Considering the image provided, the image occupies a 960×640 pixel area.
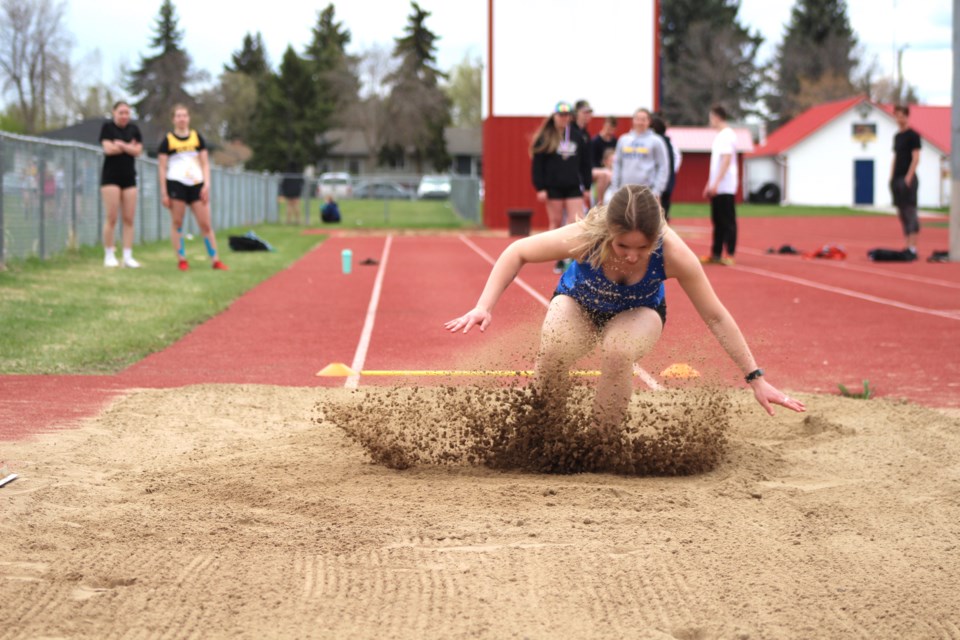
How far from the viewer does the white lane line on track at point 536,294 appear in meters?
7.43

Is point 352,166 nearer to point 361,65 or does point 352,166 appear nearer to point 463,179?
point 361,65

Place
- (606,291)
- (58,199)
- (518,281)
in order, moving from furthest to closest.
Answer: (58,199), (518,281), (606,291)

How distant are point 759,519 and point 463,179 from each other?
34247 millimetres

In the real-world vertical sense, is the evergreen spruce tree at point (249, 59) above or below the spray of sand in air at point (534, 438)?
above

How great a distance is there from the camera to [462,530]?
163 inches

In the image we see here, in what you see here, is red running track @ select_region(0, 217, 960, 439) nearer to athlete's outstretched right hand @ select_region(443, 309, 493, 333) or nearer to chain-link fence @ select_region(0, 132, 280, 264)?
athlete's outstretched right hand @ select_region(443, 309, 493, 333)

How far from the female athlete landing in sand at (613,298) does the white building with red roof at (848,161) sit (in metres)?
58.0

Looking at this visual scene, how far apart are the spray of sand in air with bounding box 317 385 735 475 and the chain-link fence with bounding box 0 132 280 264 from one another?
8.85m

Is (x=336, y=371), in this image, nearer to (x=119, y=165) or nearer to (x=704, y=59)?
(x=119, y=165)

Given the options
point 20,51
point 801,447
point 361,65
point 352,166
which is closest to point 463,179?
point 20,51

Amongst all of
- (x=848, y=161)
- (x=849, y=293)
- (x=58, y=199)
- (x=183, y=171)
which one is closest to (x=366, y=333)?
(x=183, y=171)

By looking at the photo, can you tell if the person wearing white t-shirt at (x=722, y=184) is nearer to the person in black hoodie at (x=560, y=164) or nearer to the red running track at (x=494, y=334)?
the red running track at (x=494, y=334)

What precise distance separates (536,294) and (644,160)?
2.50m

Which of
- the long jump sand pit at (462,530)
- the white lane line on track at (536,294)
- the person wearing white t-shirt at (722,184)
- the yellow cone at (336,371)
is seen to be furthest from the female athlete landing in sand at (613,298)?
the person wearing white t-shirt at (722,184)
